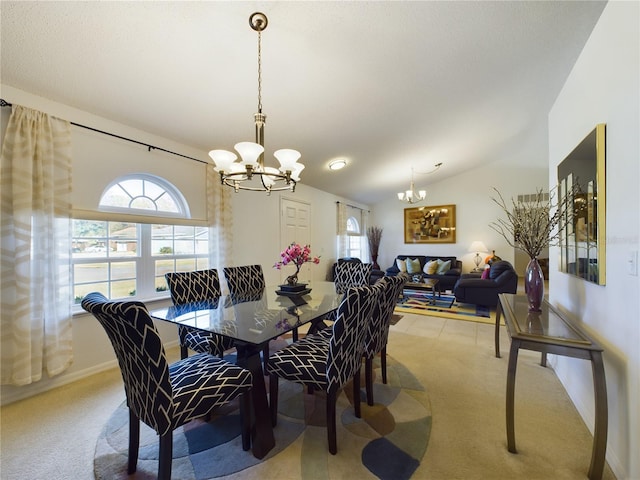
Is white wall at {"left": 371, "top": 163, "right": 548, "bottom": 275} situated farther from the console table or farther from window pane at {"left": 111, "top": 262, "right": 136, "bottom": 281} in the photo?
window pane at {"left": 111, "top": 262, "right": 136, "bottom": 281}

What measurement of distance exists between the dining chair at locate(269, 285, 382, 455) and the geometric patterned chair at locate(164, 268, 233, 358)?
52 centimetres

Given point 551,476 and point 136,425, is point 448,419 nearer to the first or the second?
point 551,476

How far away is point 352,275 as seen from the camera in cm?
321

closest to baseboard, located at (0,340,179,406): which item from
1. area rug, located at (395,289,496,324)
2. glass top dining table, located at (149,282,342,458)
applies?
glass top dining table, located at (149,282,342,458)

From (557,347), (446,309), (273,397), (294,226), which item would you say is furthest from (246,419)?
(446,309)

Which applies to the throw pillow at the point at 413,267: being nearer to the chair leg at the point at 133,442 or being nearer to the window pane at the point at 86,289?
the window pane at the point at 86,289

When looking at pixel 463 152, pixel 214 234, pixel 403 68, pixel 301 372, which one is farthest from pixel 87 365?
pixel 463 152

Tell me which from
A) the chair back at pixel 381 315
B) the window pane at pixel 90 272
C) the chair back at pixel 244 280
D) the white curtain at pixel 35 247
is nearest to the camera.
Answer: the chair back at pixel 381 315

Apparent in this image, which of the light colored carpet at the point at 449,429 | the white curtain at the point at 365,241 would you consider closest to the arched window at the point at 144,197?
the light colored carpet at the point at 449,429

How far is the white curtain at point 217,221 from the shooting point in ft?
11.1

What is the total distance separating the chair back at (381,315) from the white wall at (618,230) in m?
1.16

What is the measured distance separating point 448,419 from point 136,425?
1900mm

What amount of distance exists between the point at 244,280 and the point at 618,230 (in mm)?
2909

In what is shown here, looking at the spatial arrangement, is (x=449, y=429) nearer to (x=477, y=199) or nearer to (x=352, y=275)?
(x=352, y=275)
